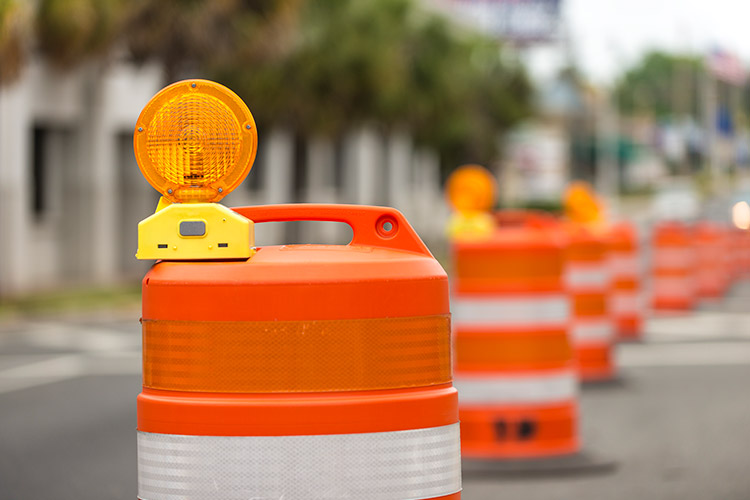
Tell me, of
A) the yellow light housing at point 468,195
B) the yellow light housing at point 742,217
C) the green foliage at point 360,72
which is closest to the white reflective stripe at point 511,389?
the yellow light housing at point 468,195

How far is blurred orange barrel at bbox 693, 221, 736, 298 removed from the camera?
22.9 m

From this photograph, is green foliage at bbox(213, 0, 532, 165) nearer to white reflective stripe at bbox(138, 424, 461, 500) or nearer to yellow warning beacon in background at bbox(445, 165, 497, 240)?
yellow warning beacon in background at bbox(445, 165, 497, 240)

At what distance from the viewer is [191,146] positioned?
3.64 meters

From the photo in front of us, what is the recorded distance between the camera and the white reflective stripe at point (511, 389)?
25.1 ft

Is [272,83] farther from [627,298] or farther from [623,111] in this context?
[623,111]

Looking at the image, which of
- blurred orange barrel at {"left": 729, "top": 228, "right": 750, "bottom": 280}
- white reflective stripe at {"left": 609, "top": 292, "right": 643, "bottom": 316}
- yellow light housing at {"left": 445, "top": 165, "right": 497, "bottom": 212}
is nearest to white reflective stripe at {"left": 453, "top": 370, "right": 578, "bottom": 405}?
yellow light housing at {"left": 445, "top": 165, "right": 497, "bottom": 212}

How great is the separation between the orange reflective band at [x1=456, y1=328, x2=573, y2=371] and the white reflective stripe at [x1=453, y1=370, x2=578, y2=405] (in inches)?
2.2

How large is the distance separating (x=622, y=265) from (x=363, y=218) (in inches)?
467

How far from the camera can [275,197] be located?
134 ft

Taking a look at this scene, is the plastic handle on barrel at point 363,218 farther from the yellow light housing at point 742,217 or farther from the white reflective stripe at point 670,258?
Result: the yellow light housing at point 742,217

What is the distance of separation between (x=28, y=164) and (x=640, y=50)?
6356 inches

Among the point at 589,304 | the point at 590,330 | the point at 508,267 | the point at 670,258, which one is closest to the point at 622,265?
the point at 589,304

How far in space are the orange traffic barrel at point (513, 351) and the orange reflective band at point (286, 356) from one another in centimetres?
421

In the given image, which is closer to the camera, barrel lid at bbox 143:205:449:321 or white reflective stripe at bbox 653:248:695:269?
barrel lid at bbox 143:205:449:321
